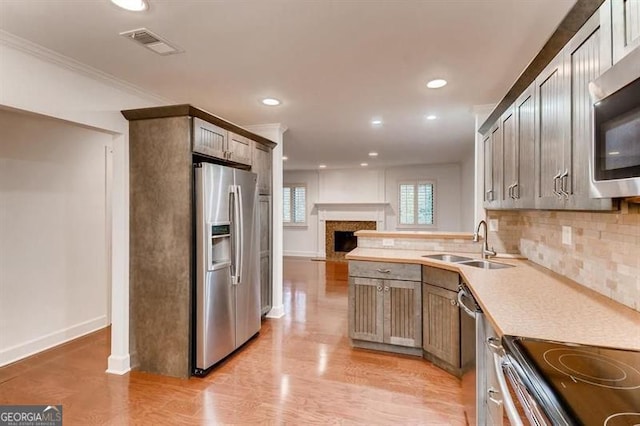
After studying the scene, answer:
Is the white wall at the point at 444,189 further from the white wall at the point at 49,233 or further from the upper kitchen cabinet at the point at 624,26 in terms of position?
the upper kitchen cabinet at the point at 624,26

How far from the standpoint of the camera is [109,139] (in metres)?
3.96

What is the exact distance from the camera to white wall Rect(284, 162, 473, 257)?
26.3 feet

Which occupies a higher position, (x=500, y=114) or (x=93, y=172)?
(x=500, y=114)

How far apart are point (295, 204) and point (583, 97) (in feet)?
27.6

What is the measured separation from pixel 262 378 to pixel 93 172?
3.10 meters

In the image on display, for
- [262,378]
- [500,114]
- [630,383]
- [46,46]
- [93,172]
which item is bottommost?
[262,378]

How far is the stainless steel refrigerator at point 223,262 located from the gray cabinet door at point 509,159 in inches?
88.0

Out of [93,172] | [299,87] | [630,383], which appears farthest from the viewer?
[93,172]

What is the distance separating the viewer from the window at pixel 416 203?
8.29 metres

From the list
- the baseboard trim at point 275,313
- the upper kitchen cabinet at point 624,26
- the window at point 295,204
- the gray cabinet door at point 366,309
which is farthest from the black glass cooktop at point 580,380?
the window at point 295,204

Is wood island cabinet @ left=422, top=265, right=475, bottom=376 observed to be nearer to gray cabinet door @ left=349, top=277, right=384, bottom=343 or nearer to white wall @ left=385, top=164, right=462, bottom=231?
gray cabinet door @ left=349, top=277, right=384, bottom=343

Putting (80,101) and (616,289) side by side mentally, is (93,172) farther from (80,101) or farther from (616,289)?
(616,289)

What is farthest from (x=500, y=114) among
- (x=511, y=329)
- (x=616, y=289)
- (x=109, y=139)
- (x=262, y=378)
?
(x=109, y=139)

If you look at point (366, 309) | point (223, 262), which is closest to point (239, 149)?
point (223, 262)
